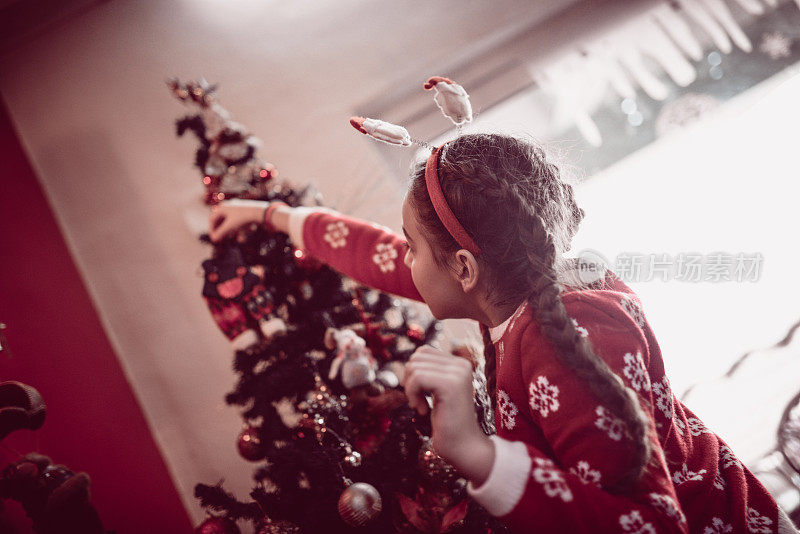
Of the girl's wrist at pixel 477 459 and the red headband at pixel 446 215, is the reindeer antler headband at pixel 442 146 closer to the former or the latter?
the red headband at pixel 446 215

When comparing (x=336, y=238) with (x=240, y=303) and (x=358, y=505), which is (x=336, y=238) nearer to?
(x=240, y=303)

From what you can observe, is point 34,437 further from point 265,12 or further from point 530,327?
point 265,12

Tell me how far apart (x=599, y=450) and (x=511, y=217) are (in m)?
0.35

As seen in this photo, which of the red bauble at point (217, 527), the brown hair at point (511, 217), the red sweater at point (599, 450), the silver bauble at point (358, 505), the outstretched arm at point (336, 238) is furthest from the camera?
the outstretched arm at point (336, 238)

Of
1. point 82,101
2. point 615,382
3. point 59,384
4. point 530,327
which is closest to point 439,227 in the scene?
point 530,327

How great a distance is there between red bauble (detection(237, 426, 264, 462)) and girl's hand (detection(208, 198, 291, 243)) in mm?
489

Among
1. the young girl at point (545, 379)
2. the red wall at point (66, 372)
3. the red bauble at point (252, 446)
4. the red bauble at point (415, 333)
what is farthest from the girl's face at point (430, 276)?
the red wall at point (66, 372)

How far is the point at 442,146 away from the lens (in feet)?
2.47

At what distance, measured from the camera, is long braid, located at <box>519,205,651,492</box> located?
54 cm

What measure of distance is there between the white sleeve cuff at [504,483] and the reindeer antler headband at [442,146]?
0.31 meters

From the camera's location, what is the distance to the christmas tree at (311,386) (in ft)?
2.87

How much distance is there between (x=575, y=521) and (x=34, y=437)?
121 cm

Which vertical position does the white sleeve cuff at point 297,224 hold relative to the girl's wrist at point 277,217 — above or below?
below

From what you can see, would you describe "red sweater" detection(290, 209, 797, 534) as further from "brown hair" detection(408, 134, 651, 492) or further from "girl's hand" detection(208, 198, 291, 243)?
"girl's hand" detection(208, 198, 291, 243)
